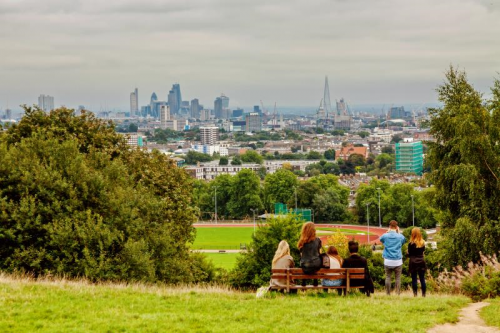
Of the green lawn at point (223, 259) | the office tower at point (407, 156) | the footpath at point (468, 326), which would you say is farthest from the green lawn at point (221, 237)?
the office tower at point (407, 156)

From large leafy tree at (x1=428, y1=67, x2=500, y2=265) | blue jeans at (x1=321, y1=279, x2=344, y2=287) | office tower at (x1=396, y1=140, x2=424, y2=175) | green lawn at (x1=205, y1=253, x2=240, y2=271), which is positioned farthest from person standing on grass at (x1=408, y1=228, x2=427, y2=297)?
office tower at (x1=396, y1=140, x2=424, y2=175)

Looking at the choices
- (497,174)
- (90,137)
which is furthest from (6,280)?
(497,174)

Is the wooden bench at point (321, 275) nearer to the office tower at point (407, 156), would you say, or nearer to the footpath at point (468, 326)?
the footpath at point (468, 326)

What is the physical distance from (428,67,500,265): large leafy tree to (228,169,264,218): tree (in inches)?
2553

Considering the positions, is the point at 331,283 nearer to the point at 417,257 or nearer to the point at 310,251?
the point at 310,251

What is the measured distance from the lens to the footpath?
1046 cm

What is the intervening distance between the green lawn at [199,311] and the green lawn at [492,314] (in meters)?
→ 0.49

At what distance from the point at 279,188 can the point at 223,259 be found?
1572 inches

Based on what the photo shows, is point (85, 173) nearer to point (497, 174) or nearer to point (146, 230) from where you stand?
point (146, 230)

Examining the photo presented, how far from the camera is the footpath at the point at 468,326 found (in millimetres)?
10461

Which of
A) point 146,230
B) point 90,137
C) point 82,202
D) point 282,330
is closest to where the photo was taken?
point 282,330

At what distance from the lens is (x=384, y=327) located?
10.3m

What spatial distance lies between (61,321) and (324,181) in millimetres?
84390

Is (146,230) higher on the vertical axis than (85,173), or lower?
lower
